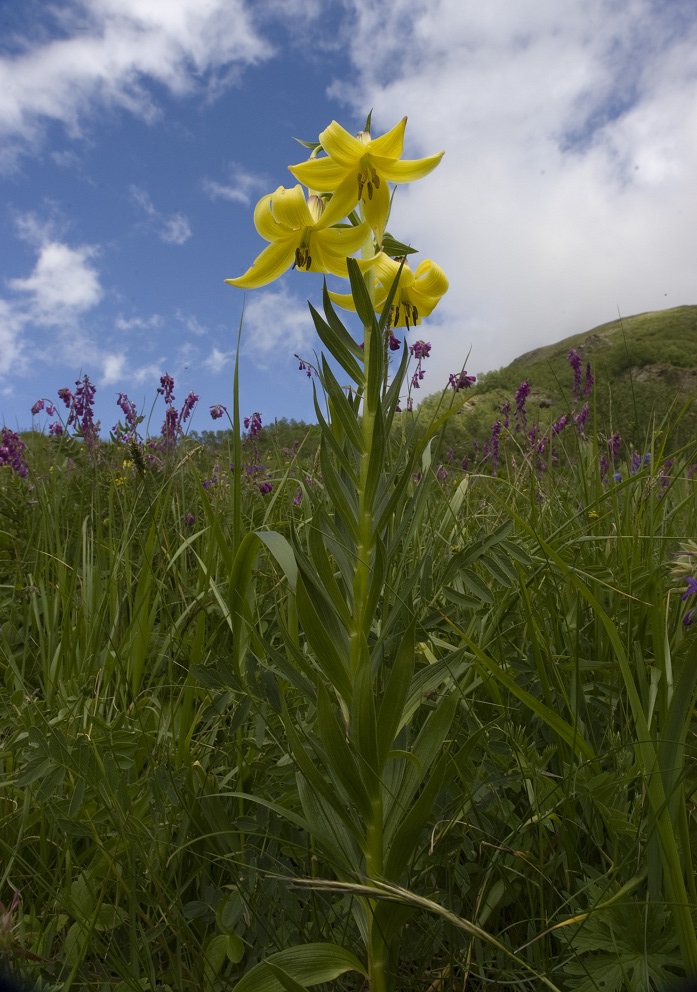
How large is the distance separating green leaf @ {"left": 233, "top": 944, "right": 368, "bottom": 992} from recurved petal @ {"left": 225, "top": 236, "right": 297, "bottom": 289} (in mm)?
1314

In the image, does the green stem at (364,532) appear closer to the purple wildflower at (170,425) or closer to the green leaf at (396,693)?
the green leaf at (396,693)

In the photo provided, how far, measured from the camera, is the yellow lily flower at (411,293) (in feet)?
5.07

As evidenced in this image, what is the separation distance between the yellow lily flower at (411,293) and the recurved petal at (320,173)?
7.5 inches

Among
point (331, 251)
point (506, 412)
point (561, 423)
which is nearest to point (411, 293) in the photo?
point (331, 251)

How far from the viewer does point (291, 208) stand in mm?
1430

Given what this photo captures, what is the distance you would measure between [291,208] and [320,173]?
93 millimetres

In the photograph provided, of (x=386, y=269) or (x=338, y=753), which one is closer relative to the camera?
(x=338, y=753)

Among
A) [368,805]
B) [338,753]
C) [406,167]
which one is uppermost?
[406,167]

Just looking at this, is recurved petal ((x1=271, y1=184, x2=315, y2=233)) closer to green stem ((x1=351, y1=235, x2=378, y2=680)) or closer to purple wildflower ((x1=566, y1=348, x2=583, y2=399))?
green stem ((x1=351, y1=235, x2=378, y2=680))

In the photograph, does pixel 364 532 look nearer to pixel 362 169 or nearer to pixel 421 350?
pixel 362 169

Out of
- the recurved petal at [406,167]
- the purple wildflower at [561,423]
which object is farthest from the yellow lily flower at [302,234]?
the purple wildflower at [561,423]

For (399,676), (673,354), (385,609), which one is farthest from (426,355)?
(673,354)

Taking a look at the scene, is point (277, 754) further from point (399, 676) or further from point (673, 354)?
point (673, 354)

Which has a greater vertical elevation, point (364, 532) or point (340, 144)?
point (340, 144)
